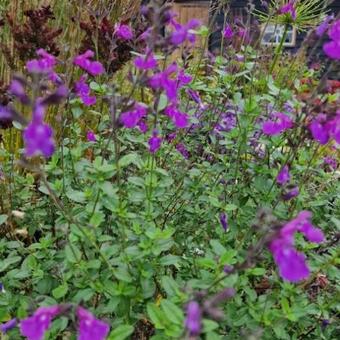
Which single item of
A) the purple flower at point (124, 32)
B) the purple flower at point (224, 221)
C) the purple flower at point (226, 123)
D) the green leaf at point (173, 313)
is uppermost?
the purple flower at point (124, 32)

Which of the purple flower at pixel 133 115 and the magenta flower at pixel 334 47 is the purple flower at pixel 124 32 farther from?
the magenta flower at pixel 334 47

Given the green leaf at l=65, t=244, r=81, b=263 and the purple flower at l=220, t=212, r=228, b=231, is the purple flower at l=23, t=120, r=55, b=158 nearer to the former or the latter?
the green leaf at l=65, t=244, r=81, b=263

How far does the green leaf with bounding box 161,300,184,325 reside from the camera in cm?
134

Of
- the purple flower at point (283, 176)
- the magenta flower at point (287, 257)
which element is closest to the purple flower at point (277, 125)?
the purple flower at point (283, 176)

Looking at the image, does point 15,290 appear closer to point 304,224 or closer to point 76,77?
point 304,224

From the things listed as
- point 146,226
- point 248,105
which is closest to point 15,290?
point 146,226

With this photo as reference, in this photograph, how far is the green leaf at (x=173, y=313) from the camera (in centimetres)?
134

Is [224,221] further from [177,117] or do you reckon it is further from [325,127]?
[325,127]

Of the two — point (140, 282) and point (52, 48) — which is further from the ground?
point (52, 48)

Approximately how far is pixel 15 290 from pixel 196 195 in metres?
0.83

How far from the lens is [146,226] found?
1818mm

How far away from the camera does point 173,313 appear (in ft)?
4.47

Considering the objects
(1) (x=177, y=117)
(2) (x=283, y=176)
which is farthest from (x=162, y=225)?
(2) (x=283, y=176)

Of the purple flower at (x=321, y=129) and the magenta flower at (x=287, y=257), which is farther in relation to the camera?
the purple flower at (x=321, y=129)
